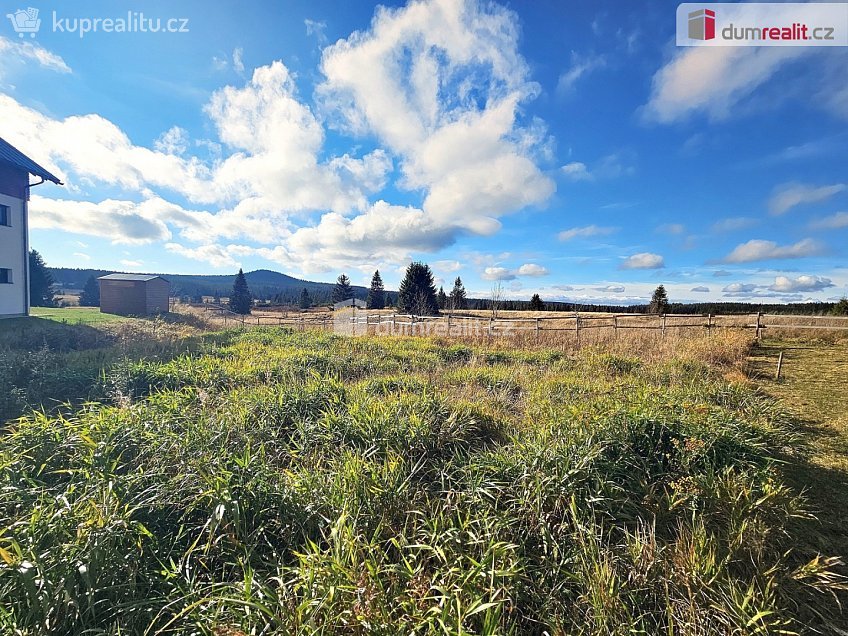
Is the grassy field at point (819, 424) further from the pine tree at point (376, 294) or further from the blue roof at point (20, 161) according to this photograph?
the pine tree at point (376, 294)

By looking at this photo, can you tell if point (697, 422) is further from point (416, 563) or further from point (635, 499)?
point (416, 563)

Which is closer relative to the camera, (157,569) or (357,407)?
(157,569)

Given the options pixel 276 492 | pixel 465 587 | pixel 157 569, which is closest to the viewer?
pixel 465 587

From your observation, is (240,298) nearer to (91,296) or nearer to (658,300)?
(91,296)

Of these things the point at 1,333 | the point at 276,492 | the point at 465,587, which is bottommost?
the point at 465,587

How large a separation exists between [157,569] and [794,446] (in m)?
7.01

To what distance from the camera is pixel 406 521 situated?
2557 mm

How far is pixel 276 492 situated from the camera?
2.68 meters

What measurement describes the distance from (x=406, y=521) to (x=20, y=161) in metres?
25.0

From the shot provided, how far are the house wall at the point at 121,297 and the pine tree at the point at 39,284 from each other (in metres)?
18.1

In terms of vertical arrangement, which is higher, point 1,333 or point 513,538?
point 1,333

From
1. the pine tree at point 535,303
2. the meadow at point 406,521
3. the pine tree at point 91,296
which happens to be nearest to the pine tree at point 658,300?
the pine tree at point 535,303

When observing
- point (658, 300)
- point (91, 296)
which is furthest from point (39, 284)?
point (658, 300)

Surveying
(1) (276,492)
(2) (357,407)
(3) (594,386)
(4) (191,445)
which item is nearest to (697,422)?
(3) (594,386)
